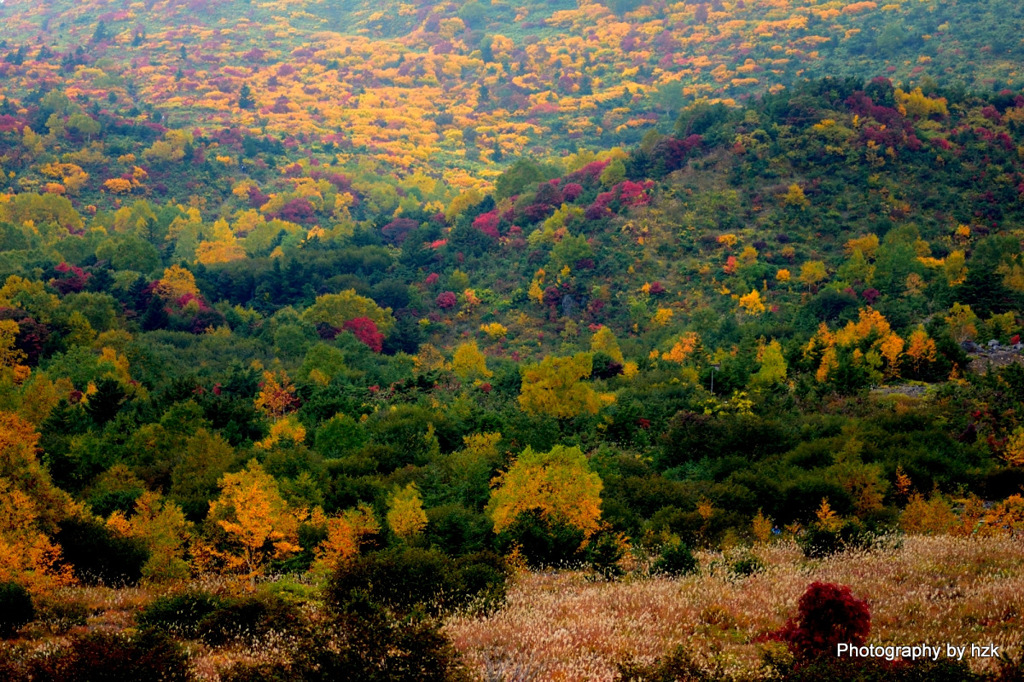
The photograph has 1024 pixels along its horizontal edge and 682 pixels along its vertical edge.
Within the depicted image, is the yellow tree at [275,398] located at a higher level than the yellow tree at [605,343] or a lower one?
higher

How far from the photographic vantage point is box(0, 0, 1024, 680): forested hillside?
20.2m

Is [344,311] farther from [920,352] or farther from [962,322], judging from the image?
[962,322]

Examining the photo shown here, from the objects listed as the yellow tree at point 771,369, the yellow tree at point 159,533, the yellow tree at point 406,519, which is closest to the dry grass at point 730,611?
the yellow tree at point 406,519

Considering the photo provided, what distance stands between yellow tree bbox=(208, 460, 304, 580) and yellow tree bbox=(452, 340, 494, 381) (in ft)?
101

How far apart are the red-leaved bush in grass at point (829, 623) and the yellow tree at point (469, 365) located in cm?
4365

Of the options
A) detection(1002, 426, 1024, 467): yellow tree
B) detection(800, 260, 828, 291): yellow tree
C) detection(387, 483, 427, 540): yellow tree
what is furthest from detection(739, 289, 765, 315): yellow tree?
detection(387, 483, 427, 540): yellow tree

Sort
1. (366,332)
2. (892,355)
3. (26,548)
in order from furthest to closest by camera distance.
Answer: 1. (366,332)
2. (892,355)
3. (26,548)

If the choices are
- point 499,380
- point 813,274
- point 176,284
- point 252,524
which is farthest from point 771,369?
point 176,284

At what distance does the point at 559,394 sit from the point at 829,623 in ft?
103

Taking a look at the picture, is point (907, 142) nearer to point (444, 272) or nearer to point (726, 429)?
point (444, 272)

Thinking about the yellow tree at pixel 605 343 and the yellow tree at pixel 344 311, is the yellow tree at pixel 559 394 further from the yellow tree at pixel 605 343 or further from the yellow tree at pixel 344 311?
the yellow tree at pixel 344 311

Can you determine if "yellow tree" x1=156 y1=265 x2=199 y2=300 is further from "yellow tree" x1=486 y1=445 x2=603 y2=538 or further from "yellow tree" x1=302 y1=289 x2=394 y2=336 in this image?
"yellow tree" x1=486 y1=445 x2=603 y2=538

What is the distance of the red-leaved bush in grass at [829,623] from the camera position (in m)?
15.6

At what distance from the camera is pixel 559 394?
4678cm
